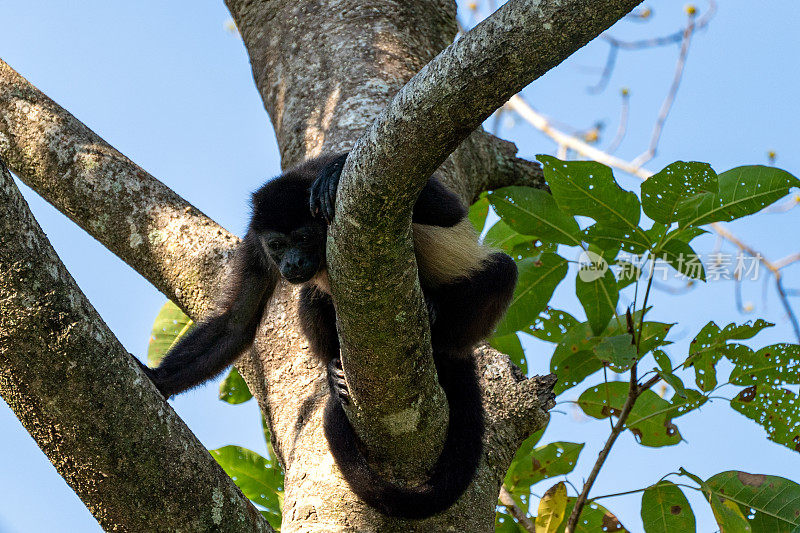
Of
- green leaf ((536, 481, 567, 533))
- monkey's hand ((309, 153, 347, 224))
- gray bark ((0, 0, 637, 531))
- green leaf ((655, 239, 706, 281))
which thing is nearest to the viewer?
gray bark ((0, 0, 637, 531))

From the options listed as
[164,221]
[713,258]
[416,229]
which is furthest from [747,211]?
[713,258]

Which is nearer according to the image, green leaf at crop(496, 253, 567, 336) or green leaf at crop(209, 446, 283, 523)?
green leaf at crop(496, 253, 567, 336)

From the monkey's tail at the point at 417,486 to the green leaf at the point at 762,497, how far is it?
3.76 feet

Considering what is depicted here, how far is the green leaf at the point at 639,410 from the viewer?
3.91 m

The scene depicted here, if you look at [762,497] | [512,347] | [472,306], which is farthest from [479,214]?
[762,497]

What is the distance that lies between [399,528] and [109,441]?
4.79 feet

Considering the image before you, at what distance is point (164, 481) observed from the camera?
7.14 feet

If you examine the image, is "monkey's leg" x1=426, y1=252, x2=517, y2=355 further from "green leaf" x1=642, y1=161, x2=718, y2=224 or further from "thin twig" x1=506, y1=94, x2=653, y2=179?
"thin twig" x1=506, y1=94, x2=653, y2=179

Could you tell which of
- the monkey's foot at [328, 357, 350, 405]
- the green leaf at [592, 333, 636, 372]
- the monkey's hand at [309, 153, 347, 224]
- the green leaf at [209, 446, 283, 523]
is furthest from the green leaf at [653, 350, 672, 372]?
the green leaf at [209, 446, 283, 523]

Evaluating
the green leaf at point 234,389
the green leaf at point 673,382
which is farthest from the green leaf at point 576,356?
the green leaf at point 234,389

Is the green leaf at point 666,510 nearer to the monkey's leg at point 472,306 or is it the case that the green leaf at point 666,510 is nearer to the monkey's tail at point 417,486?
the monkey's tail at point 417,486

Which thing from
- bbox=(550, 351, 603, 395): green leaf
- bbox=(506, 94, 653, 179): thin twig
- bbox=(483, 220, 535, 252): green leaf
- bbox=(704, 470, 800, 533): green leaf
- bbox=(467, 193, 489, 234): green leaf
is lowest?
bbox=(704, 470, 800, 533): green leaf

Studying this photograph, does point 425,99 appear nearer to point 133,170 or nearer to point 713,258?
point 133,170

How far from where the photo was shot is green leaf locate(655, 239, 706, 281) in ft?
11.1
